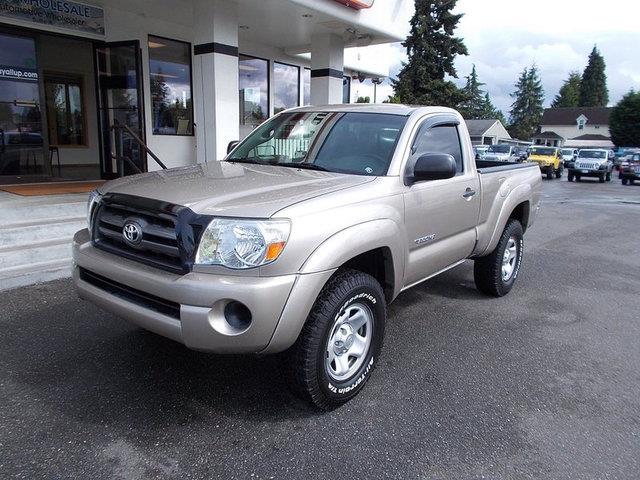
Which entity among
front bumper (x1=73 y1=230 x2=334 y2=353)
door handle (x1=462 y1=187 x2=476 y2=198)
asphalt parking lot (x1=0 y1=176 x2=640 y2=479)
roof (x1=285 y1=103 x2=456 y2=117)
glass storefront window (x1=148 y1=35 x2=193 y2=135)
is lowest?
asphalt parking lot (x1=0 y1=176 x2=640 y2=479)

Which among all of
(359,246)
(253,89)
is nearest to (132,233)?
(359,246)

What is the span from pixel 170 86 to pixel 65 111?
3265mm

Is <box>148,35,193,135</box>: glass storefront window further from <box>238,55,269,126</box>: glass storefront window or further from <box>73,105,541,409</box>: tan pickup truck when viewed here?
<box>73,105,541,409</box>: tan pickup truck

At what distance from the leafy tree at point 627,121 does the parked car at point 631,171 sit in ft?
128

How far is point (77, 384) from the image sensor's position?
325cm

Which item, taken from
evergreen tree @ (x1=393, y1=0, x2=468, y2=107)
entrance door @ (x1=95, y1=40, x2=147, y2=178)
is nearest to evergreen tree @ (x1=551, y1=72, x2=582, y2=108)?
evergreen tree @ (x1=393, y1=0, x2=468, y2=107)

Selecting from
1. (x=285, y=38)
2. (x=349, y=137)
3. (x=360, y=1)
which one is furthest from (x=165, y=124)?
(x=349, y=137)

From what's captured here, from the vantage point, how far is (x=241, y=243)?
2529mm

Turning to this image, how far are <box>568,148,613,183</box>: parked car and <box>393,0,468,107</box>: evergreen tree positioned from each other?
11283 millimetres

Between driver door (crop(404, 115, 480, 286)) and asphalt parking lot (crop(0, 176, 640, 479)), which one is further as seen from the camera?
driver door (crop(404, 115, 480, 286))

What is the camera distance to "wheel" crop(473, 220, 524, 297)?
16.8ft

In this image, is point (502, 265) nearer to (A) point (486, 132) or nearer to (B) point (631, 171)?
(B) point (631, 171)

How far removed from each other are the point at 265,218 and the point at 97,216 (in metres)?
1.33

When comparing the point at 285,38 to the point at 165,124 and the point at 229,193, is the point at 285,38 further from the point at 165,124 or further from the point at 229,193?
the point at 229,193
